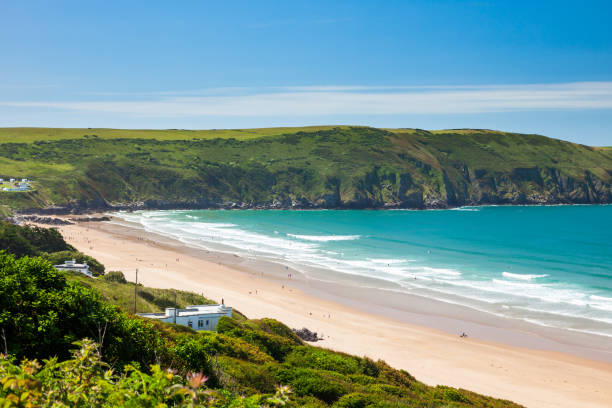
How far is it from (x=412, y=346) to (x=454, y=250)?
40.6 meters

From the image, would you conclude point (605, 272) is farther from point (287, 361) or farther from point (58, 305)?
Answer: point (58, 305)

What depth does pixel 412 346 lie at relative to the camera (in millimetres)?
34938

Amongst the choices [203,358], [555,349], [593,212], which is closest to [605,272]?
[555,349]

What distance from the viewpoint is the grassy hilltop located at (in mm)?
140125

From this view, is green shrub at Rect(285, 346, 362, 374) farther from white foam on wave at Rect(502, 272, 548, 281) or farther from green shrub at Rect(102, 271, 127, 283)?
white foam on wave at Rect(502, 272, 548, 281)

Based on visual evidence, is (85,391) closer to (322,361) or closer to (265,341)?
(322,361)

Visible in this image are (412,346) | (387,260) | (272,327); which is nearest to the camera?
(272,327)

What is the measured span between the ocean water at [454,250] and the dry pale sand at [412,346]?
7257 millimetres

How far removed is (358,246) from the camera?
75875 mm

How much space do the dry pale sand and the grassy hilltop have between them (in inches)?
3071

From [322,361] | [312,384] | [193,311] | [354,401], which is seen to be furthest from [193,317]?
[354,401]

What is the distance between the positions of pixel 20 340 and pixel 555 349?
33.3 metres

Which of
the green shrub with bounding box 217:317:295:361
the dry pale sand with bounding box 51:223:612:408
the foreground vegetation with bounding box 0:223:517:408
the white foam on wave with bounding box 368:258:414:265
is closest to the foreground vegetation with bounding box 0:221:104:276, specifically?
the dry pale sand with bounding box 51:223:612:408

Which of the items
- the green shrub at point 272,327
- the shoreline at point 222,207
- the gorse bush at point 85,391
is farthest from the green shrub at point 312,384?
the shoreline at point 222,207
